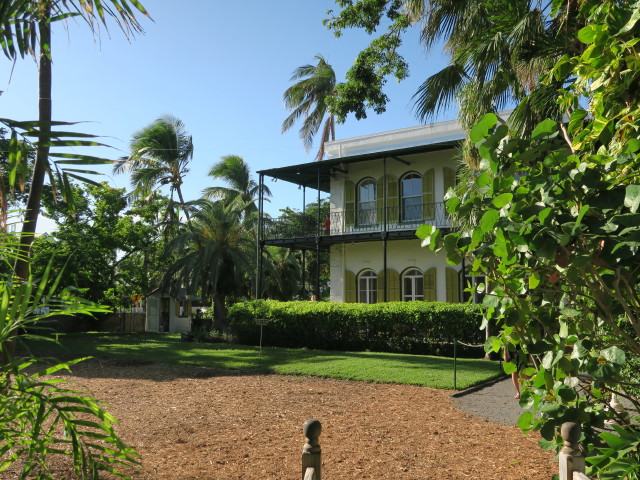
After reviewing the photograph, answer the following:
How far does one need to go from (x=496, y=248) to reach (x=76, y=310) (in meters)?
1.83

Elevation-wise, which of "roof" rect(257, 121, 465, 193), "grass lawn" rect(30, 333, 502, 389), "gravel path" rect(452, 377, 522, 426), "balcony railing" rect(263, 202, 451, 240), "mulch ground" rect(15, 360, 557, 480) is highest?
"roof" rect(257, 121, 465, 193)

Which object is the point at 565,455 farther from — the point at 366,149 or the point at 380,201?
the point at 366,149

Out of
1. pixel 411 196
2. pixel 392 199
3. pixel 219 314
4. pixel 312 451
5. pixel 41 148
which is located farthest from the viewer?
pixel 219 314

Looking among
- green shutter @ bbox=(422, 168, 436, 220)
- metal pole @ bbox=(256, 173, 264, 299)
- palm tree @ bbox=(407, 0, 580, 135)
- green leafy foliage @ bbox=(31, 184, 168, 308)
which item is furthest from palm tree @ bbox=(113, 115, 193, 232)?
palm tree @ bbox=(407, 0, 580, 135)

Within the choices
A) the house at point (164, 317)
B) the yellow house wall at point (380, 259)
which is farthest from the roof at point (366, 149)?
the house at point (164, 317)

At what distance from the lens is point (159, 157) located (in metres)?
28.8

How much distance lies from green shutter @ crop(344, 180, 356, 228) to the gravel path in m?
12.4

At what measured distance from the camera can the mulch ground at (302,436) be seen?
207 inches

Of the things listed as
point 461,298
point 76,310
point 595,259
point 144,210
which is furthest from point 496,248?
point 144,210

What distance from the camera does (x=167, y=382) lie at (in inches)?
422

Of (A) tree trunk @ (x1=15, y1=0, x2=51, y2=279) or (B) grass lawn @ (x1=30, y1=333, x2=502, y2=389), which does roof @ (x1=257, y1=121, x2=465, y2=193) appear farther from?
(A) tree trunk @ (x1=15, y1=0, x2=51, y2=279)

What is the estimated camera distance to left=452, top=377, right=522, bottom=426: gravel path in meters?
7.55

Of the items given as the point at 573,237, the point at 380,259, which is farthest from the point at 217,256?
the point at 573,237

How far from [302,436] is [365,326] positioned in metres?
10.4
